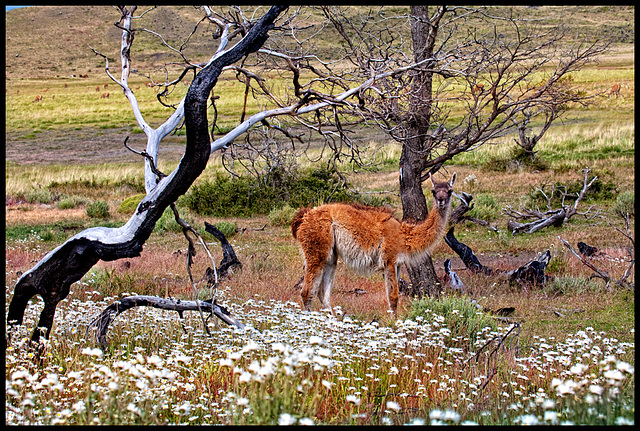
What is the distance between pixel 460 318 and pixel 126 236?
3932 mm

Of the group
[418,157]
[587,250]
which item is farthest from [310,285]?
[587,250]

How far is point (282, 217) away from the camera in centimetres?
1780

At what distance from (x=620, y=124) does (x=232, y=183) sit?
76.6 ft

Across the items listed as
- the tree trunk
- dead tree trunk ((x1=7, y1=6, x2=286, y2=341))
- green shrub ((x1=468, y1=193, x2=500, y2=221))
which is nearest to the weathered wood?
the tree trunk

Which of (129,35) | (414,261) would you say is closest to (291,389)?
(129,35)

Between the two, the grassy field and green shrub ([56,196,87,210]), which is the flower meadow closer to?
the grassy field

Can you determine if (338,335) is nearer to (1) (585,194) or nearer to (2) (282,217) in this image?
(2) (282,217)

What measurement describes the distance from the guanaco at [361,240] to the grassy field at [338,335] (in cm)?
61

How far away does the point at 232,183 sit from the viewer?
67.9 ft

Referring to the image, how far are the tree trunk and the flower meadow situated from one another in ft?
9.08

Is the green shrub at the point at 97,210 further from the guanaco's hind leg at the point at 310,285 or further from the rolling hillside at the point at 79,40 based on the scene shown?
the rolling hillside at the point at 79,40

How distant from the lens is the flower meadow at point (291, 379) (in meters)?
3.79

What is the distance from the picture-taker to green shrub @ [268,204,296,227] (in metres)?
17.8

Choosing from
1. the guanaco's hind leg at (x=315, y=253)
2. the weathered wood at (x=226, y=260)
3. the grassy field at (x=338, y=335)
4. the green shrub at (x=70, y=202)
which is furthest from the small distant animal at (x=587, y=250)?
the green shrub at (x=70, y=202)
